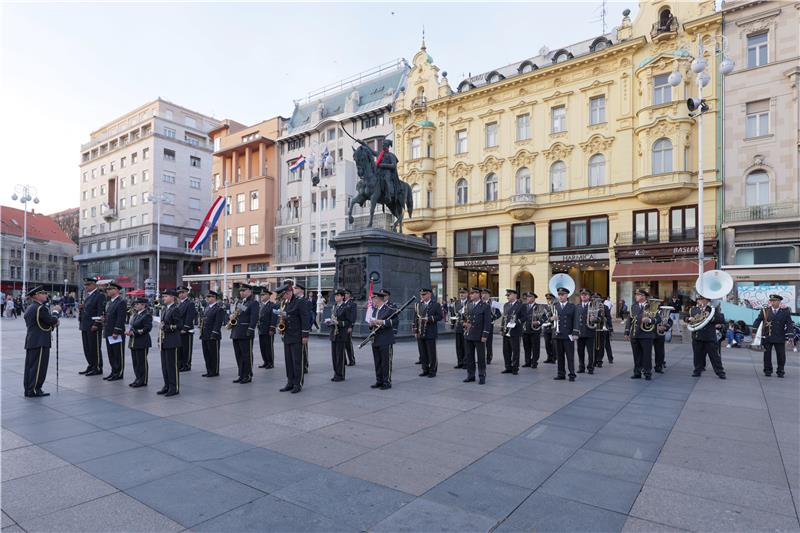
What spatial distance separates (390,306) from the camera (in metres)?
10.2

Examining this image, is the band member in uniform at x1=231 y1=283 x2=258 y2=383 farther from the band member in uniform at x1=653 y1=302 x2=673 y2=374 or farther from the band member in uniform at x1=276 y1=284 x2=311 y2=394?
the band member in uniform at x1=653 y1=302 x2=673 y2=374

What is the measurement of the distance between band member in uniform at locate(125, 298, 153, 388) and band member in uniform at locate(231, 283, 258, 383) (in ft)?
5.57

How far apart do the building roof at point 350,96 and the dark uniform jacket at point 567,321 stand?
3765cm

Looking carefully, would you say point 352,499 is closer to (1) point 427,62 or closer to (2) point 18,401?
(2) point 18,401

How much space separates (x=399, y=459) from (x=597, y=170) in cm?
3361

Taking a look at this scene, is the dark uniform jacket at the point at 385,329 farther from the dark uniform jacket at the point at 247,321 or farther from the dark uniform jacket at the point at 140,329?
the dark uniform jacket at the point at 140,329

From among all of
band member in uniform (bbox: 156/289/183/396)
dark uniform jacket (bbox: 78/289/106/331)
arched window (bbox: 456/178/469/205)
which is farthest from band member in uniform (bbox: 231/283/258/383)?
arched window (bbox: 456/178/469/205)

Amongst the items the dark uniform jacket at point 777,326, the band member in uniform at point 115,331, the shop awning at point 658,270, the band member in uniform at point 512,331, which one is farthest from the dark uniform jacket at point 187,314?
the shop awning at point 658,270

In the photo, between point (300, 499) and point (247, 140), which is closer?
point (300, 499)

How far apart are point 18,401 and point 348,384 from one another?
5439 millimetres

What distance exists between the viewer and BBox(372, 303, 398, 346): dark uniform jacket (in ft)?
32.0

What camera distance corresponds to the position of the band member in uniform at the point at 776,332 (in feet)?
39.0

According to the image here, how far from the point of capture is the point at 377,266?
17.9 metres

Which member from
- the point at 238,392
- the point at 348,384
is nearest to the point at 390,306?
the point at 348,384
